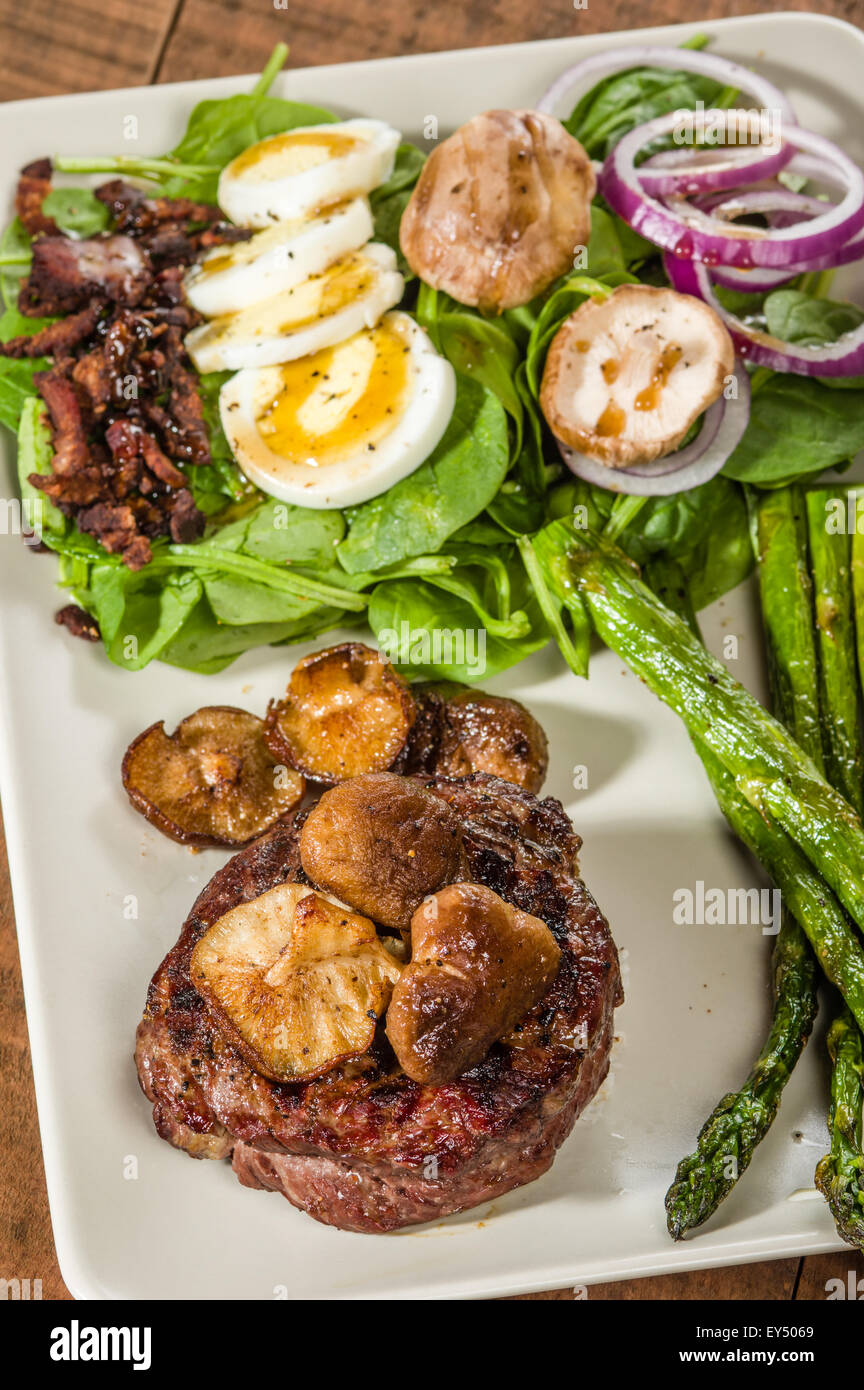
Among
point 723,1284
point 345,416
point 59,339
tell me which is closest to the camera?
point 723,1284

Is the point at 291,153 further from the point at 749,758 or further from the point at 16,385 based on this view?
the point at 749,758

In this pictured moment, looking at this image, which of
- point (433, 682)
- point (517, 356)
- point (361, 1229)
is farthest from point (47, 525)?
point (361, 1229)

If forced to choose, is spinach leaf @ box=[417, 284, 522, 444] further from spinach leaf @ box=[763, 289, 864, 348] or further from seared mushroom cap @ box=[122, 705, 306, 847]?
seared mushroom cap @ box=[122, 705, 306, 847]

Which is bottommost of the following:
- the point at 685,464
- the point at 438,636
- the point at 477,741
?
the point at 477,741

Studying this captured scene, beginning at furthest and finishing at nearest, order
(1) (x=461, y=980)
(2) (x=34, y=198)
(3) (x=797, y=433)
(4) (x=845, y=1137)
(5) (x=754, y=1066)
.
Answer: (2) (x=34, y=198), (3) (x=797, y=433), (5) (x=754, y=1066), (4) (x=845, y=1137), (1) (x=461, y=980)

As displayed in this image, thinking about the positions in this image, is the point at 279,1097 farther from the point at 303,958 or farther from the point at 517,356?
the point at 517,356

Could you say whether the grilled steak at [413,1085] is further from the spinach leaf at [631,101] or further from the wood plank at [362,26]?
the wood plank at [362,26]

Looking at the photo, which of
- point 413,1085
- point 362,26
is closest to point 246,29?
point 362,26
